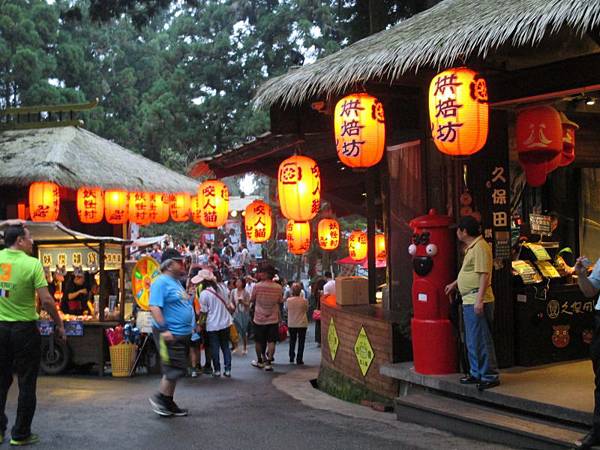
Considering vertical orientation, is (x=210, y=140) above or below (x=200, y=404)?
above

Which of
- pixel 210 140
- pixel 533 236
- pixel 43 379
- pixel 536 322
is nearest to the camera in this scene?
pixel 536 322

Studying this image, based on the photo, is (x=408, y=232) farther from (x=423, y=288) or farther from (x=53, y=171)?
(x=53, y=171)

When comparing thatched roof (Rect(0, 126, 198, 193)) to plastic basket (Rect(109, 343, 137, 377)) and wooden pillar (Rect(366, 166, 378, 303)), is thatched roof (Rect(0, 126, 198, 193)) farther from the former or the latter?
wooden pillar (Rect(366, 166, 378, 303))

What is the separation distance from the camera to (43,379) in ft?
38.2

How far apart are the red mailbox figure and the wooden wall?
2.33 ft

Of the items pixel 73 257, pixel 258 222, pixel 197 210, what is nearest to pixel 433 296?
pixel 73 257

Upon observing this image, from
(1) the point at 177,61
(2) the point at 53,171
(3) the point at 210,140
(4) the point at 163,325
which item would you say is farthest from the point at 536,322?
(1) the point at 177,61

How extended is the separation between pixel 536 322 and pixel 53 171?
11830 millimetres

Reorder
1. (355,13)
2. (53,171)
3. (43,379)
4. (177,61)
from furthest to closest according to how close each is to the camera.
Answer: (177,61) < (355,13) < (53,171) < (43,379)

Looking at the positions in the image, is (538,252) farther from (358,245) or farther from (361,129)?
(358,245)

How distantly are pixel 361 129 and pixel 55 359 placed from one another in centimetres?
676

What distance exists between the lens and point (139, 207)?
64.3 feet

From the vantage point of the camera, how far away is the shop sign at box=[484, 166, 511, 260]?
8469 millimetres

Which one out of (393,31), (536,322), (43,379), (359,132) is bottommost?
(43,379)
